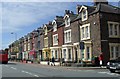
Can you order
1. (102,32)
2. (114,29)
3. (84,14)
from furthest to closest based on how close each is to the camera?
1. (84,14)
2. (114,29)
3. (102,32)

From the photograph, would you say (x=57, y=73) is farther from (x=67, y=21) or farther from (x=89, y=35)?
(x=67, y=21)

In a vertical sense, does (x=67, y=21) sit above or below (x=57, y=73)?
above

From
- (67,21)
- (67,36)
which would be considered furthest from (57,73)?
(67,21)

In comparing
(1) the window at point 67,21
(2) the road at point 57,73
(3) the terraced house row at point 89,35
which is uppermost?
(1) the window at point 67,21

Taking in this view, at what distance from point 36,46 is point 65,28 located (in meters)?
23.4

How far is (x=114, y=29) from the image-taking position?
37.6 m

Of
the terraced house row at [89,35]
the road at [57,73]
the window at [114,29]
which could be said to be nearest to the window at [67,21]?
the terraced house row at [89,35]

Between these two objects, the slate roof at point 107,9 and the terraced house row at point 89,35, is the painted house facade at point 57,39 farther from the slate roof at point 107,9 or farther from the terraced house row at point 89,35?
the slate roof at point 107,9

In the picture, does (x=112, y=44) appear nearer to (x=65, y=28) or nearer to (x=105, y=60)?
(x=105, y=60)

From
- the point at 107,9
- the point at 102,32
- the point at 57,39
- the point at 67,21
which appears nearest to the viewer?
the point at 102,32

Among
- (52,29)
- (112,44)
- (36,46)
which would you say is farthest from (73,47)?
(36,46)

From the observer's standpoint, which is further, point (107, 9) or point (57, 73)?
point (107, 9)

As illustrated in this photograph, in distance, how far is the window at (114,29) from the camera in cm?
3736

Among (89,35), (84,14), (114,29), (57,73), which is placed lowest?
(57,73)
